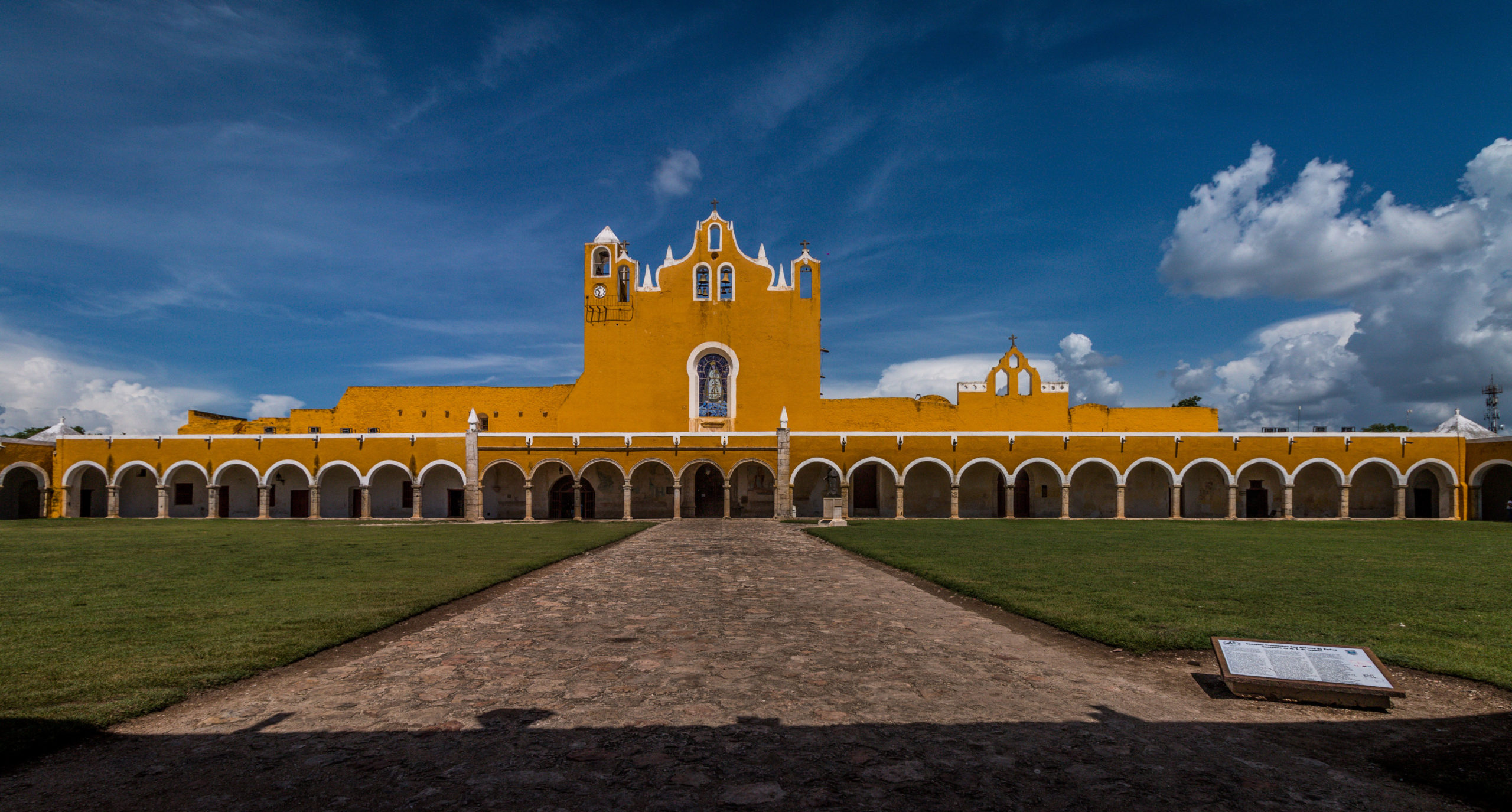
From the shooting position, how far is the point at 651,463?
29.5 metres

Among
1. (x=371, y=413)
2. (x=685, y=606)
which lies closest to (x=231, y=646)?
(x=685, y=606)

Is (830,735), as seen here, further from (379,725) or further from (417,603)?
(417,603)

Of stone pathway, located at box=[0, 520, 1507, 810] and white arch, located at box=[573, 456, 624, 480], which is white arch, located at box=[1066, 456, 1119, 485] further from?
stone pathway, located at box=[0, 520, 1507, 810]

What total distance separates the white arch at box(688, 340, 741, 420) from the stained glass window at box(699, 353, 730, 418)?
108 mm

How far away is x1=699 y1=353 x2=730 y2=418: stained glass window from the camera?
30.8 m

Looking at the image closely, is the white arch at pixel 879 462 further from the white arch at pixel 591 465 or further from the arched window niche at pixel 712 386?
the white arch at pixel 591 465

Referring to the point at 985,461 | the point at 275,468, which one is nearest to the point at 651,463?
the point at 985,461

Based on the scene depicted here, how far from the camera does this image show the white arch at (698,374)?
100ft

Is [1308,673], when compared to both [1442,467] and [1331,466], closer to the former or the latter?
[1331,466]

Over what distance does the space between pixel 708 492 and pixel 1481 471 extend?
2830cm

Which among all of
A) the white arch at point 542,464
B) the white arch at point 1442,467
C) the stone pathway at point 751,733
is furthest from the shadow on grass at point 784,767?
the white arch at point 1442,467

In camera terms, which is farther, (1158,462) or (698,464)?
(1158,462)

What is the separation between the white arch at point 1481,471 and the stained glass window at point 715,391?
27501 millimetres

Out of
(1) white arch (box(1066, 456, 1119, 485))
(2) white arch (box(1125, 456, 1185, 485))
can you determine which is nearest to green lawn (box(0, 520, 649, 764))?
(1) white arch (box(1066, 456, 1119, 485))
